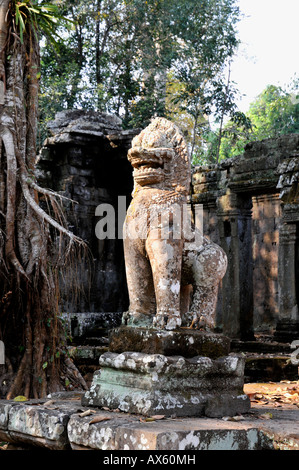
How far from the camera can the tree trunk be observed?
19.9 ft

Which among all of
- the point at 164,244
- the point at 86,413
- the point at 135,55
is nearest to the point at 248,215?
the point at 135,55

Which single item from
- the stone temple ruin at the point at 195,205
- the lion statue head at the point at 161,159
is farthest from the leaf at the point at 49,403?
the stone temple ruin at the point at 195,205

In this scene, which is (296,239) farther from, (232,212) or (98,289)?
(98,289)

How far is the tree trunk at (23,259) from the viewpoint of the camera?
6.08 meters

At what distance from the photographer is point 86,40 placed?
52.5ft

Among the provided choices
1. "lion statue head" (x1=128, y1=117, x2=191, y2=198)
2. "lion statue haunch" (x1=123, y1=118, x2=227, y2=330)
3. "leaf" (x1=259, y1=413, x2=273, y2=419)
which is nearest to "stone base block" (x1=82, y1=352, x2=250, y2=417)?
"leaf" (x1=259, y1=413, x2=273, y2=419)

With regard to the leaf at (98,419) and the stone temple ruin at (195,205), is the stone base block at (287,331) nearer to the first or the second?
the stone temple ruin at (195,205)

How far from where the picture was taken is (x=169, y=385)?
3.54 metres

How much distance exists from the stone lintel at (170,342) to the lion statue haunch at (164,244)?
→ 0.17 meters

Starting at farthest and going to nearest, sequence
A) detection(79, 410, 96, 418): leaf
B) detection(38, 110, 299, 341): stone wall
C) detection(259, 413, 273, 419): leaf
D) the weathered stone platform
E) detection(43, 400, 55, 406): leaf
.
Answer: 1. detection(38, 110, 299, 341): stone wall
2. detection(43, 400, 55, 406): leaf
3. detection(259, 413, 273, 419): leaf
4. detection(79, 410, 96, 418): leaf
5. the weathered stone platform

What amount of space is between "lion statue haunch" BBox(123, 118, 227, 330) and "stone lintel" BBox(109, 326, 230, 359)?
169 millimetres
